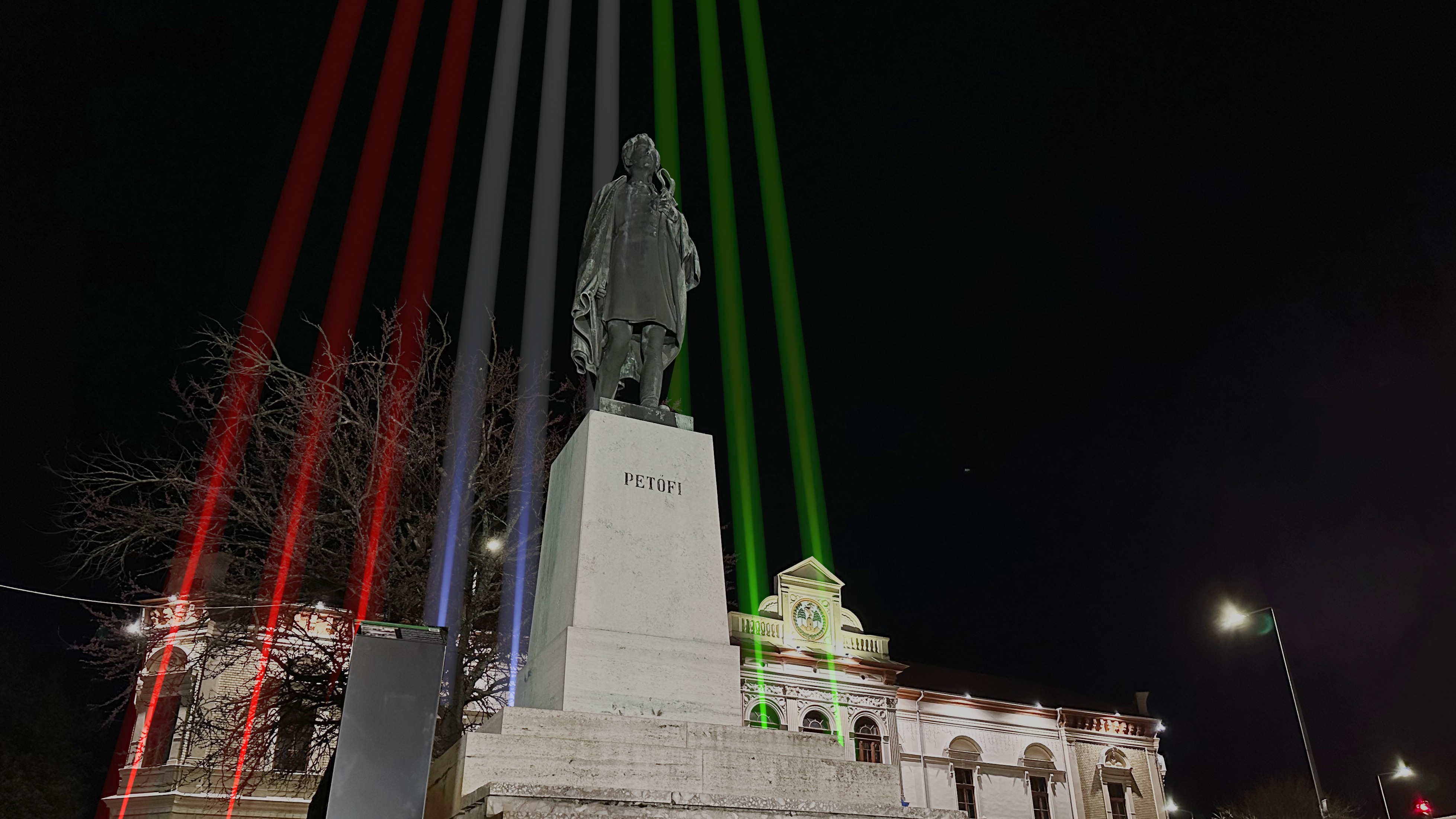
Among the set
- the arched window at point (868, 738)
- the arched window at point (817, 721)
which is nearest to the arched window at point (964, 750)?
the arched window at point (868, 738)

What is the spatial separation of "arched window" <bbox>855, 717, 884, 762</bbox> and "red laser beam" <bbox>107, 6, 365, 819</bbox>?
21328 mm

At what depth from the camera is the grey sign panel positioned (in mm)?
4406

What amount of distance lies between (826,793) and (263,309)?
573 inches

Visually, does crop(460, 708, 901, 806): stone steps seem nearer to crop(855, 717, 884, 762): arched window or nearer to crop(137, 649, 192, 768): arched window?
crop(137, 649, 192, 768): arched window

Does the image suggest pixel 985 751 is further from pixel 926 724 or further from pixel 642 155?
pixel 642 155

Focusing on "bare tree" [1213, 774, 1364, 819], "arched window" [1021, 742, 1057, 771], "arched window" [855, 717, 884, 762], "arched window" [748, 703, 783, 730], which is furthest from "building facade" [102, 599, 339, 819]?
"bare tree" [1213, 774, 1364, 819]

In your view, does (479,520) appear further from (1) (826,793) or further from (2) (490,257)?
(1) (826,793)

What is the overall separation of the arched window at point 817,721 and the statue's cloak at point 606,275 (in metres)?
24.9

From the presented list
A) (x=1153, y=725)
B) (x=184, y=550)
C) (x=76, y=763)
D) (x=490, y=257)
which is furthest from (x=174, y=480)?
(x=1153, y=725)

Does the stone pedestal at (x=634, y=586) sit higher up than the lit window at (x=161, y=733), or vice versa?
the lit window at (x=161, y=733)

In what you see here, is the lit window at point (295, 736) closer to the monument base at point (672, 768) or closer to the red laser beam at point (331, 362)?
the red laser beam at point (331, 362)

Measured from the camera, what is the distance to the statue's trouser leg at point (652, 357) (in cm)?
770

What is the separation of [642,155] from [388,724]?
217 inches

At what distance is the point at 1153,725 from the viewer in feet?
129
